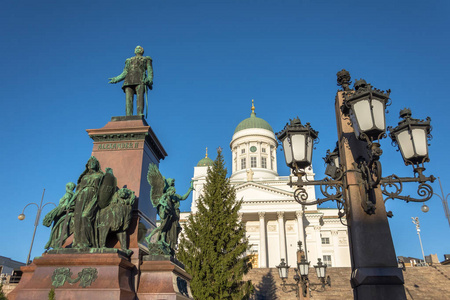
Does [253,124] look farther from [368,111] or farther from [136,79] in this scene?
[368,111]

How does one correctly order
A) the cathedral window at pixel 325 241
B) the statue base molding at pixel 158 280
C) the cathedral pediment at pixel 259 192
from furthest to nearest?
1. the cathedral window at pixel 325 241
2. the cathedral pediment at pixel 259 192
3. the statue base molding at pixel 158 280

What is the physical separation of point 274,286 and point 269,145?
35.2 metres

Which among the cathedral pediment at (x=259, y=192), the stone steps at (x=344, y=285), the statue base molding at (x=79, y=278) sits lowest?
the statue base molding at (x=79, y=278)

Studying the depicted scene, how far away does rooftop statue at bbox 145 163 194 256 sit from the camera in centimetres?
535

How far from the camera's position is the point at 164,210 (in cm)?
549

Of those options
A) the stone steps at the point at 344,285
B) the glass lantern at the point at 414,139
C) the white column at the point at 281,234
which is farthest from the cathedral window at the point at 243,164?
the glass lantern at the point at 414,139

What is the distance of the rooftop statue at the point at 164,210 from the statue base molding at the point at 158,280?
0.19 m

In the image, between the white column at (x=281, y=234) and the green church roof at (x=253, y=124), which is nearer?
the white column at (x=281, y=234)

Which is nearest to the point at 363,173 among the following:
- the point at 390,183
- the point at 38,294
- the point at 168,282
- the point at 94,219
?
the point at 390,183

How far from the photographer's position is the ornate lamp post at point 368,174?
3990 mm

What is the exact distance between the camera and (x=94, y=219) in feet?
16.2

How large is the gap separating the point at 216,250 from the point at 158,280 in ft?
51.1

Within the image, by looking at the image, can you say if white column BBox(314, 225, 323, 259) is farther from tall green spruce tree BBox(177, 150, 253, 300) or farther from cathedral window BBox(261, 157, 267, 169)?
tall green spruce tree BBox(177, 150, 253, 300)

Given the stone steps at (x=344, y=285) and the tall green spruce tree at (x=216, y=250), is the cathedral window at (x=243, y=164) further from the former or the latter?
the tall green spruce tree at (x=216, y=250)
